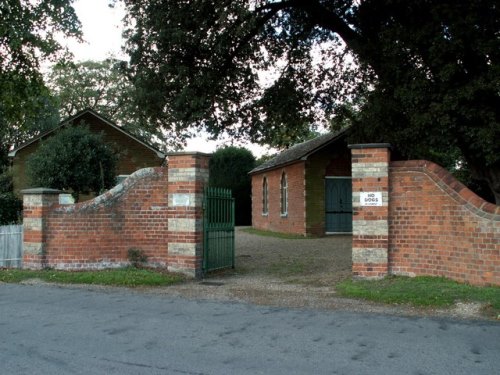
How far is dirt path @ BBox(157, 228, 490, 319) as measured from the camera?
8.02 metres

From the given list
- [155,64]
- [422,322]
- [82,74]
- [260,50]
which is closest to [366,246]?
[422,322]

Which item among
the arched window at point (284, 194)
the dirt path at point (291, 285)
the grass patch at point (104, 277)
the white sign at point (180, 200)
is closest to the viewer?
the dirt path at point (291, 285)

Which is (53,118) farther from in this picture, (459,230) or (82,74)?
(459,230)

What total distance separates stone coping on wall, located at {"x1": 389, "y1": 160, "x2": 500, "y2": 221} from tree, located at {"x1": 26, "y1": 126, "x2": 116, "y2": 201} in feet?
37.8

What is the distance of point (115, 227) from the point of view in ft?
37.8

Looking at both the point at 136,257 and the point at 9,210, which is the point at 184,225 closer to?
the point at 136,257

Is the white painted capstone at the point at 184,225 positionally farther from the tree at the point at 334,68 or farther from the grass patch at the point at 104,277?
the tree at the point at 334,68

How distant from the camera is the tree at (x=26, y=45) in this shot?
15.8 metres

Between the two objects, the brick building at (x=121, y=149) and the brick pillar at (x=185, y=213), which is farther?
the brick building at (x=121, y=149)

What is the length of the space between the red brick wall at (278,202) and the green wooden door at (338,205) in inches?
47.3

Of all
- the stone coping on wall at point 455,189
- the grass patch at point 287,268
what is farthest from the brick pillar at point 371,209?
the grass patch at point 287,268

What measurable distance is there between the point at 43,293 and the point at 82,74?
4372 cm

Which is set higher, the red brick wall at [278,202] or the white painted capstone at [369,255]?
the red brick wall at [278,202]

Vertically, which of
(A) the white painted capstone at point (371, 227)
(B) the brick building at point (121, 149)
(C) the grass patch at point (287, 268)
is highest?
(B) the brick building at point (121, 149)
